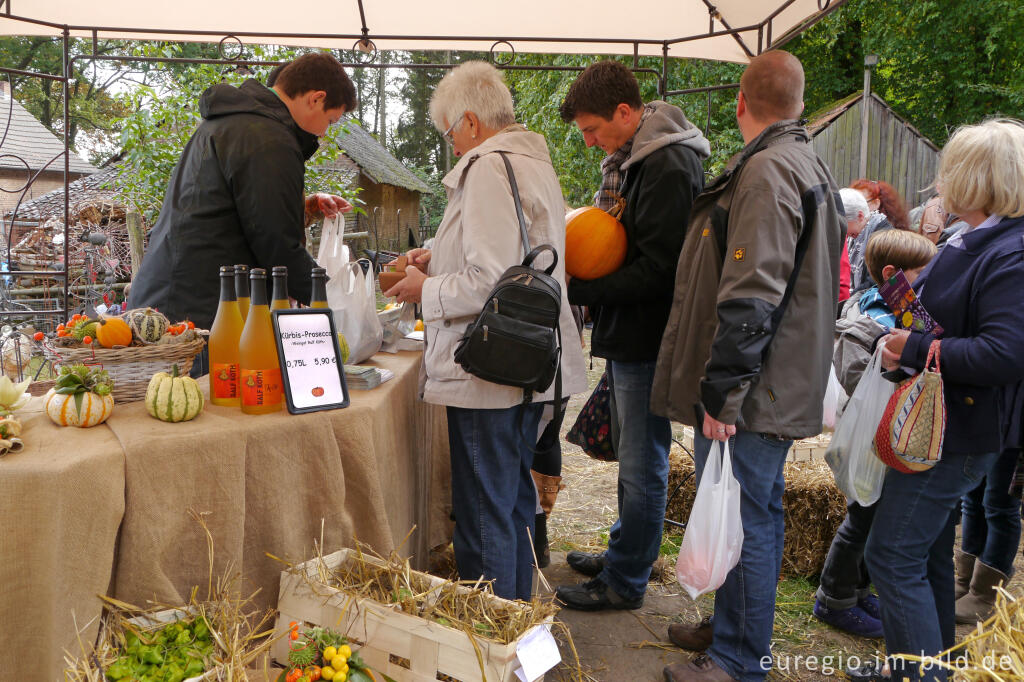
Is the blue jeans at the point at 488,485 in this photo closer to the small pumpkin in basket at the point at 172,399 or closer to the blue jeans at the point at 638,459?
the blue jeans at the point at 638,459

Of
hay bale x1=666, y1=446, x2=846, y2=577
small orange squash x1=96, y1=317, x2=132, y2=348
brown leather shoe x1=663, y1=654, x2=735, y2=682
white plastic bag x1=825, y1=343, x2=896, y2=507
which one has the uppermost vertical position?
small orange squash x1=96, y1=317, x2=132, y2=348

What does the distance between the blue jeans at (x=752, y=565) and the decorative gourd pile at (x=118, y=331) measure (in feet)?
5.30

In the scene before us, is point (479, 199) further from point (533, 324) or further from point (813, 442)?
point (813, 442)

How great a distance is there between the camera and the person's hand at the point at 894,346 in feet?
6.84

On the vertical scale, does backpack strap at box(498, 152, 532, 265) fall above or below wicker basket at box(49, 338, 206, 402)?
above

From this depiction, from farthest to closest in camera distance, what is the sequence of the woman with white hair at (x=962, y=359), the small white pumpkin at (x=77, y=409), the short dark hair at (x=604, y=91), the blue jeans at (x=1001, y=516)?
the blue jeans at (x=1001, y=516) → the short dark hair at (x=604, y=91) → the woman with white hair at (x=962, y=359) → the small white pumpkin at (x=77, y=409)

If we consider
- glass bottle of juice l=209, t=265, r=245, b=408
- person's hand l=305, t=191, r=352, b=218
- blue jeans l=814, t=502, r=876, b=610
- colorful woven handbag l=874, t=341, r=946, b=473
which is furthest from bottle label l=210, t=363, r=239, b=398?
blue jeans l=814, t=502, r=876, b=610

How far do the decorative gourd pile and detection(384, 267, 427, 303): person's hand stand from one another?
2.09 ft

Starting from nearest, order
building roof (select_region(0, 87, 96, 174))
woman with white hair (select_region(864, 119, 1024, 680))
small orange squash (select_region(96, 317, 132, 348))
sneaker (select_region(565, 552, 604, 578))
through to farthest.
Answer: small orange squash (select_region(96, 317, 132, 348)) → woman with white hair (select_region(864, 119, 1024, 680)) → sneaker (select_region(565, 552, 604, 578)) → building roof (select_region(0, 87, 96, 174))

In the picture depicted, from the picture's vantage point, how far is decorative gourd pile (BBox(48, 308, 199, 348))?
1787 millimetres

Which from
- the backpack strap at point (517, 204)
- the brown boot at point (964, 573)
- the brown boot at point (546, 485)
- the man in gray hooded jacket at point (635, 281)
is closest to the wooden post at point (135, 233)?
the brown boot at point (546, 485)

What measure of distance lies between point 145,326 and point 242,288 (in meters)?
0.26

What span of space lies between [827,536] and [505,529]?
6.38 feet

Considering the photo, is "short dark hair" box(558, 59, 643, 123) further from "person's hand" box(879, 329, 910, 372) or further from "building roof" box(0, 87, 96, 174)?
"building roof" box(0, 87, 96, 174)
